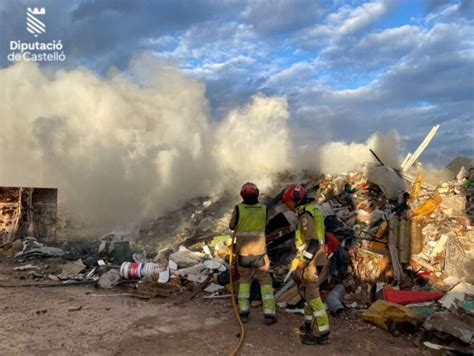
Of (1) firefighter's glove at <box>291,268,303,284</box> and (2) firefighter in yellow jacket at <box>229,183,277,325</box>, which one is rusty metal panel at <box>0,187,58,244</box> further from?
(1) firefighter's glove at <box>291,268,303,284</box>

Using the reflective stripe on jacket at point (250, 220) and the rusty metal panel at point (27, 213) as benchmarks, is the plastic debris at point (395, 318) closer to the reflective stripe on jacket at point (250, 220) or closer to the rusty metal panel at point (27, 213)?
the reflective stripe on jacket at point (250, 220)

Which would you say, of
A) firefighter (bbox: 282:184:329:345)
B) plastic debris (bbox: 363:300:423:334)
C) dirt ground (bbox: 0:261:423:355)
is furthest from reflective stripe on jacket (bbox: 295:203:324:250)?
plastic debris (bbox: 363:300:423:334)

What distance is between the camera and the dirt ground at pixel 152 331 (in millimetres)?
4922

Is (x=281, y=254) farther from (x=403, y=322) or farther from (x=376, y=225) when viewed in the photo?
(x=403, y=322)

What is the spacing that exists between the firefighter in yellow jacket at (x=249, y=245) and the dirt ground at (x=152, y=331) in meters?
0.50

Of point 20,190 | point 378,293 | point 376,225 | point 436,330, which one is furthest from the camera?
point 20,190

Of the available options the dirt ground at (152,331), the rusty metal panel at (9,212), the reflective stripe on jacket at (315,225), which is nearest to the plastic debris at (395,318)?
the dirt ground at (152,331)

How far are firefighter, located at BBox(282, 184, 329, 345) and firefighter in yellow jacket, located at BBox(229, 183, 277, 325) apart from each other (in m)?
0.79

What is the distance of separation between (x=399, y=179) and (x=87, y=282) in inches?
360

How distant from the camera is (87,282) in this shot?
8406 millimetres

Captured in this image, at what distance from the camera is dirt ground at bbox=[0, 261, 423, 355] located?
492cm

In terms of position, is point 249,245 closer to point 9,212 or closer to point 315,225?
point 315,225

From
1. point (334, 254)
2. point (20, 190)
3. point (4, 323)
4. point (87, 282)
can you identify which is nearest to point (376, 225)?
point (334, 254)

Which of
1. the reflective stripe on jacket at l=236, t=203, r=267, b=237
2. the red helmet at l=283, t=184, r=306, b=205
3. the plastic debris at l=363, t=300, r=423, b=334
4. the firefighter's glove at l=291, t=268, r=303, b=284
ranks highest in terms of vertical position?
the red helmet at l=283, t=184, r=306, b=205
